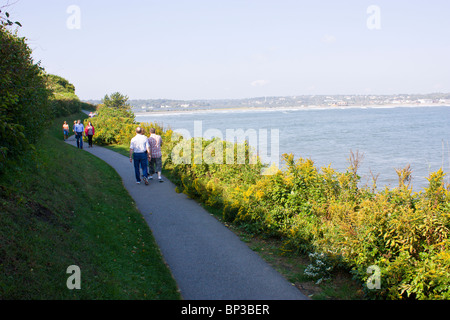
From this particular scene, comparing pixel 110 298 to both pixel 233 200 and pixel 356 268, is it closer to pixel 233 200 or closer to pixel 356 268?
pixel 356 268

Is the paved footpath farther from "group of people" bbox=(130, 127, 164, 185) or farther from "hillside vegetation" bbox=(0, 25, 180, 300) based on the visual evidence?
"group of people" bbox=(130, 127, 164, 185)

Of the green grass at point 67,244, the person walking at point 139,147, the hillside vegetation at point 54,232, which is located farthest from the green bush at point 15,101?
the person walking at point 139,147

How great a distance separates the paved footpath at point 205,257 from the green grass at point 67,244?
32 cm

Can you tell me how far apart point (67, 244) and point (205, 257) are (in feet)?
8.45

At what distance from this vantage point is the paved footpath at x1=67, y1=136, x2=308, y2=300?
19.9 feet

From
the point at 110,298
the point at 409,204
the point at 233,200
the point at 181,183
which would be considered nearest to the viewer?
the point at 110,298

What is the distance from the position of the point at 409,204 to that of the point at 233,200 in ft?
15.3

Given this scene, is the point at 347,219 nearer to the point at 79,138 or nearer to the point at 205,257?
the point at 205,257

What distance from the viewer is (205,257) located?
7426 millimetres

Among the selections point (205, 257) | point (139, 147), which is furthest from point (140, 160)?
point (205, 257)

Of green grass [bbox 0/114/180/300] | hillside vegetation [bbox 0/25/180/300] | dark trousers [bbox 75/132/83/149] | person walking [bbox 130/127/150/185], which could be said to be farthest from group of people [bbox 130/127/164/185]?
dark trousers [bbox 75/132/83/149]

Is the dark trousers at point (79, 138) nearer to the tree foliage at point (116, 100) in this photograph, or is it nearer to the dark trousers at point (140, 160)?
the dark trousers at point (140, 160)

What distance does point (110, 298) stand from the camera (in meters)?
5.32
